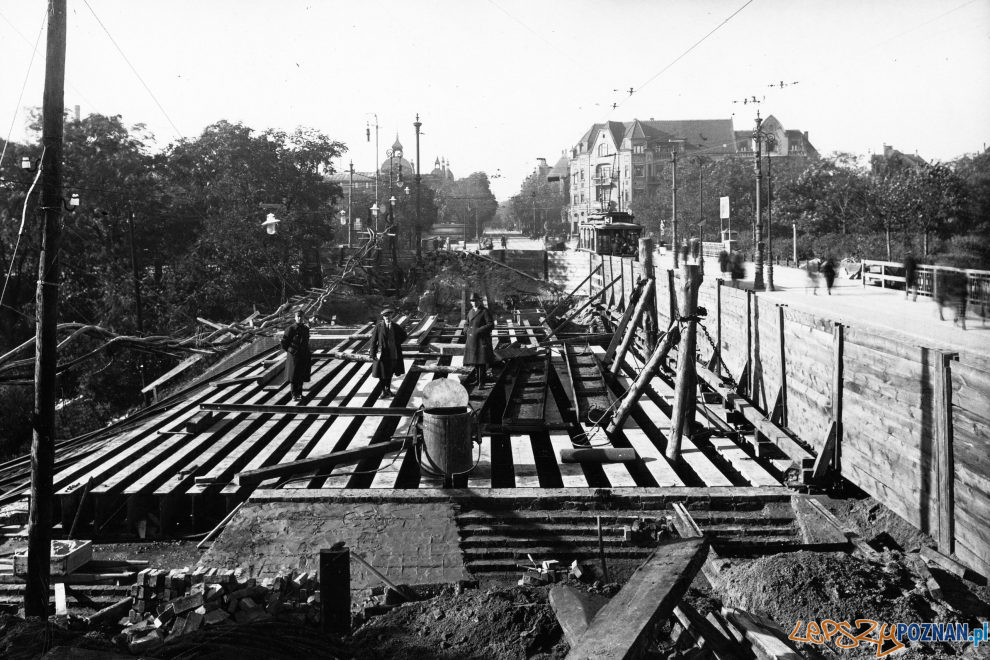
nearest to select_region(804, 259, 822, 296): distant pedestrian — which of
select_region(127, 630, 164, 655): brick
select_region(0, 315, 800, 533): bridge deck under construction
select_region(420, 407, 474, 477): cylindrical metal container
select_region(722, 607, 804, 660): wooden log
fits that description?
select_region(0, 315, 800, 533): bridge deck under construction

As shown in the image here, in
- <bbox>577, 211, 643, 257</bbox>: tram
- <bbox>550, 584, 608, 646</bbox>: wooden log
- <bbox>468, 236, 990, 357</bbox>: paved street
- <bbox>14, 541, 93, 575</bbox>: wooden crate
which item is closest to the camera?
<bbox>550, 584, 608, 646</bbox>: wooden log

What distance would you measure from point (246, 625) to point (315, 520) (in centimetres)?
236

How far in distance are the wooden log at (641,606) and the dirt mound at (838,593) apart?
652 millimetres

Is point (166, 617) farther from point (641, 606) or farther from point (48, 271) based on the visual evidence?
point (48, 271)

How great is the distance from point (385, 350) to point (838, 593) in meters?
8.28

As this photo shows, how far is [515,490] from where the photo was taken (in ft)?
25.6

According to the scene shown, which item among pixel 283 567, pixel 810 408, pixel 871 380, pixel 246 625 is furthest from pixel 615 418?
pixel 246 625

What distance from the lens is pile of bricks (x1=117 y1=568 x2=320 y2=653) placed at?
17.0 ft

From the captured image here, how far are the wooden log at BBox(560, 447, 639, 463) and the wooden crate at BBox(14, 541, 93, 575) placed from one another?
4.92 m

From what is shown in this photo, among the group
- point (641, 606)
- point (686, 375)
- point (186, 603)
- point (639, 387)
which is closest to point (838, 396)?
point (686, 375)

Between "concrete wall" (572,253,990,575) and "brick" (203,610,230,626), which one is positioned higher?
"concrete wall" (572,253,990,575)

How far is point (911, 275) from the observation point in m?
18.2

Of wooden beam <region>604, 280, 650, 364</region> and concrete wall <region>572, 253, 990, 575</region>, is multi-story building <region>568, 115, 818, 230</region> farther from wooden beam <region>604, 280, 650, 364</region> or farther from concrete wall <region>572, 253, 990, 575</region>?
concrete wall <region>572, 253, 990, 575</region>

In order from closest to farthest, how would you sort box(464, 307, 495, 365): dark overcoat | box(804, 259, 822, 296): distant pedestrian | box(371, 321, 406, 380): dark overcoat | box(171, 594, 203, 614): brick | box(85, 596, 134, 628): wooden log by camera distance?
box(171, 594, 203, 614): brick, box(85, 596, 134, 628): wooden log, box(371, 321, 406, 380): dark overcoat, box(464, 307, 495, 365): dark overcoat, box(804, 259, 822, 296): distant pedestrian
